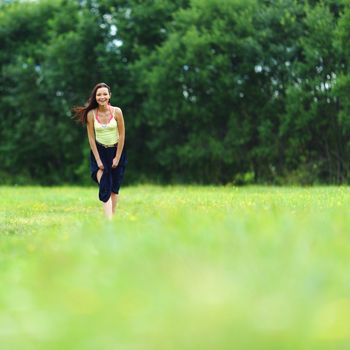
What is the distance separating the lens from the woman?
10.8 metres

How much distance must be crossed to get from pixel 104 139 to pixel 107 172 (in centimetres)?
51

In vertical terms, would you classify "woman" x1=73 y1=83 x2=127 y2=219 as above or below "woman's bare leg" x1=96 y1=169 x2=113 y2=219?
above

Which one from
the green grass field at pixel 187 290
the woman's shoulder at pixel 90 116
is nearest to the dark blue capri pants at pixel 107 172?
the woman's shoulder at pixel 90 116

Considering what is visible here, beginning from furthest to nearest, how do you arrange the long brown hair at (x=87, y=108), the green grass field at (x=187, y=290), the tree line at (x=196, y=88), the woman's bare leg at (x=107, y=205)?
the tree line at (x=196, y=88), the long brown hair at (x=87, y=108), the woman's bare leg at (x=107, y=205), the green grass field at (x=187, y=290)

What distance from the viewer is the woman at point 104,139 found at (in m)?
10.8

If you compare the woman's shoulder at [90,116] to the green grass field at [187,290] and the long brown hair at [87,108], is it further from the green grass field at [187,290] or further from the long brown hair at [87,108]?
the green grass field at [187,290]

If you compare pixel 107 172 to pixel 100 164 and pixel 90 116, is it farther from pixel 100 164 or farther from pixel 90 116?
pixel 90 116

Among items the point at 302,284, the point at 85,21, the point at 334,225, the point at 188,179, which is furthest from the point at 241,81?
the point at 302,284

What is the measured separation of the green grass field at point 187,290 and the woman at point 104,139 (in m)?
4.39

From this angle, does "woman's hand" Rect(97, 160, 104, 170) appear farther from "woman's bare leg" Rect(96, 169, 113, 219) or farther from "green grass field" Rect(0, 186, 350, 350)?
"green grass field" Rect(0, 186, 350, 350)

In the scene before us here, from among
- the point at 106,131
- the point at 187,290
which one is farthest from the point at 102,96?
the point at 187,290

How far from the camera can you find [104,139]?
10.9 meters

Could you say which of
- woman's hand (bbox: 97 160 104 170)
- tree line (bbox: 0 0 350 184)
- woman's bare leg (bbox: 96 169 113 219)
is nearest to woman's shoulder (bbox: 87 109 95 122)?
woman's hand (bbox: 97 160 104 170)

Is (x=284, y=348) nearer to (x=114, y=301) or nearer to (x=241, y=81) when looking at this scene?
(x=114, y=301)
